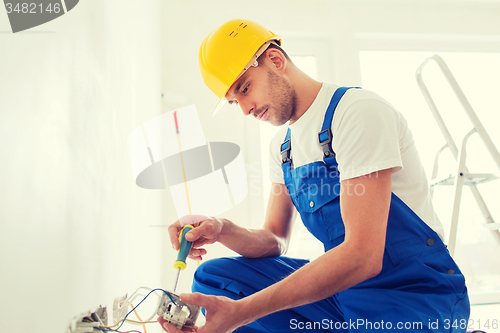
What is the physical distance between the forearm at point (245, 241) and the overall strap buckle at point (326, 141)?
14.5 inches

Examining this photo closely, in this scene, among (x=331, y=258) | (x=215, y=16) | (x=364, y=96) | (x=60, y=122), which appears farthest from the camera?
(x=215, y=16)

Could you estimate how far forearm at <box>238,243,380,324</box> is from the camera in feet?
2.39

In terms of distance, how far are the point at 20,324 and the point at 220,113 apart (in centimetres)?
198

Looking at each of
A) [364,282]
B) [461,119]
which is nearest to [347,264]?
[364,282]

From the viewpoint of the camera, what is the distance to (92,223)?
0.64 metres

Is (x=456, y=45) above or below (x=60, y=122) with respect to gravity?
above

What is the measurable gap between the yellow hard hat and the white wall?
0.29 m

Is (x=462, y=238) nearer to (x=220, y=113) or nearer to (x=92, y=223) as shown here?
(x=220, y=113)

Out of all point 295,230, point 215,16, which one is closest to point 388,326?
point 295,230

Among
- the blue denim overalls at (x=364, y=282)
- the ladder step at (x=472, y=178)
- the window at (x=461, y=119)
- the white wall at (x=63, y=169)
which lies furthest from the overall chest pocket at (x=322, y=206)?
the window at (x=461, y=119)

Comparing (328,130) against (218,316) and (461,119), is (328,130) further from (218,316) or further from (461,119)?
(461,119)
